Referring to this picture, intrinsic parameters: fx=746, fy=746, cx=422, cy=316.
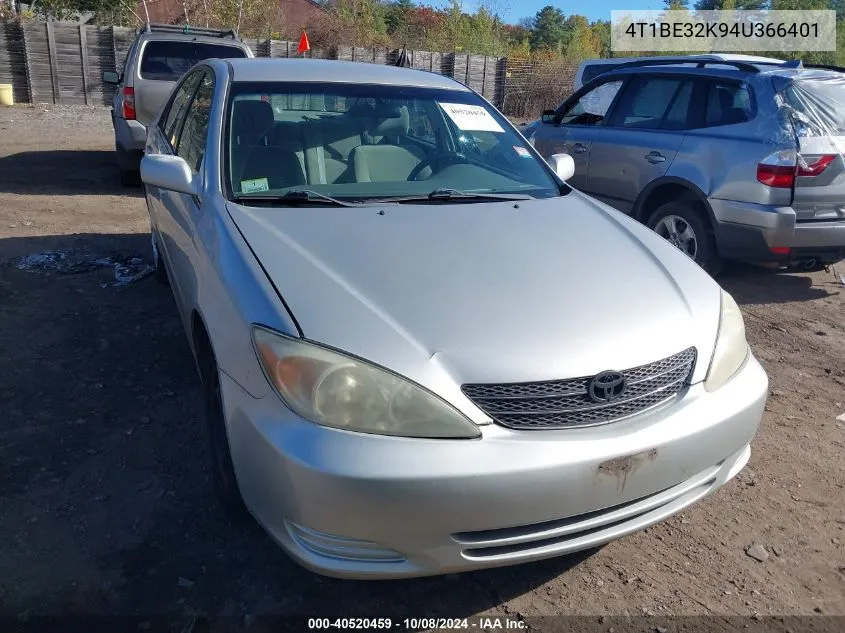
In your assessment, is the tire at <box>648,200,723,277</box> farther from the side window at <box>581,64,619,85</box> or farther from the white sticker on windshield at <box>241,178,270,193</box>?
the side window at <box>581,64,619,85</box>

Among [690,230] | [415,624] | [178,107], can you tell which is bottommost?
[415,624]

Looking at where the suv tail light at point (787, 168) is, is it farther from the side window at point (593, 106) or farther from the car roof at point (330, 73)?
the car roof at point (330, 73)

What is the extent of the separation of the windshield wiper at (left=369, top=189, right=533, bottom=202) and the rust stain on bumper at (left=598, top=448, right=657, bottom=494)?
5.06ft

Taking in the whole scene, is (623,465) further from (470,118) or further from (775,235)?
(775,235)

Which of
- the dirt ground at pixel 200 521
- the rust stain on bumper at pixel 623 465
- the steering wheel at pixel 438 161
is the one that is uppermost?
the steering wheel at pixel 438 161

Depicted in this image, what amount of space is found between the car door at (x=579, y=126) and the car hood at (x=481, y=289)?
3.92 metres

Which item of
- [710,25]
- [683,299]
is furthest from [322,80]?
[710,25]

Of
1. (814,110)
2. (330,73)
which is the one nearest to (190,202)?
(330,73)

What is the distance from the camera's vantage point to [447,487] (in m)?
2.01

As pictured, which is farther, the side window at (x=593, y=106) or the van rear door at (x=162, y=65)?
the van rear door at (x=162, y=65)

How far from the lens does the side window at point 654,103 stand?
6.20 meters

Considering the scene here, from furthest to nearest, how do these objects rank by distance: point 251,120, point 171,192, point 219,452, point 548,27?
point 548,27 → point 171,192 → point 251,120 → point 219,452

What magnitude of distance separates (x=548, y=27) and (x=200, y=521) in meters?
70.6

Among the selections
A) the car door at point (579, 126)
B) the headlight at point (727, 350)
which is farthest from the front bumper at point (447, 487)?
the car door at point (579, 126)
